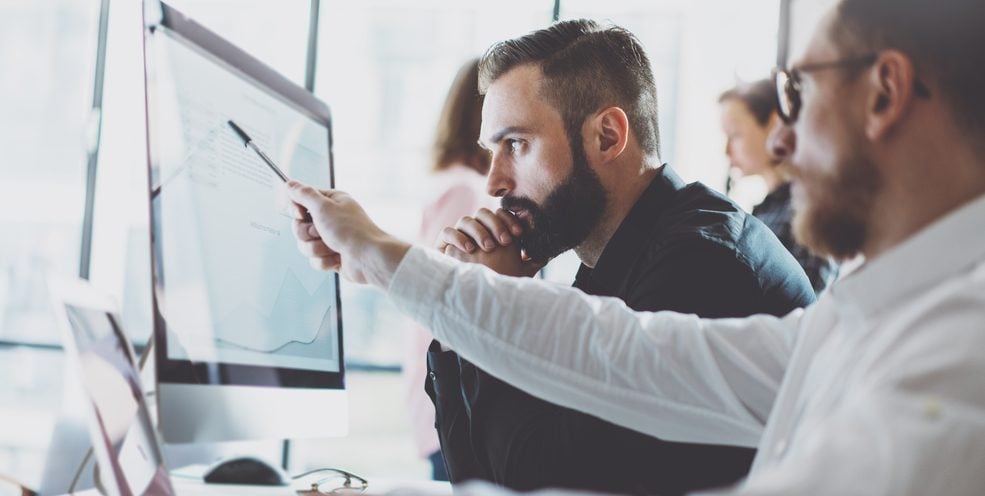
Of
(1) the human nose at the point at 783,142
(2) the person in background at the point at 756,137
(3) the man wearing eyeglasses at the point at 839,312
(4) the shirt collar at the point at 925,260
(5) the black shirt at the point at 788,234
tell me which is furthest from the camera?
(2) the person in background at the point at 756,137

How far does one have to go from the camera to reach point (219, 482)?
123cm

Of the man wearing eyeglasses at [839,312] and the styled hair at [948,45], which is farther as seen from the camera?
the styled hair at [948,45]

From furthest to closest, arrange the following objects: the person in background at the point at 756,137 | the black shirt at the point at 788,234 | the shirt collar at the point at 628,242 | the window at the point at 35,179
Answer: the window at the point at 35,179
the person in background at the point at 756,137
the black shirt at the point at 788,234
the shirt collar at the point at 628,242

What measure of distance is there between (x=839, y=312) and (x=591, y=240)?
903 millimetres

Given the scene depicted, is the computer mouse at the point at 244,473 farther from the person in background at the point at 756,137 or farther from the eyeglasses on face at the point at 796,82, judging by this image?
the person in background at the point at 756,137

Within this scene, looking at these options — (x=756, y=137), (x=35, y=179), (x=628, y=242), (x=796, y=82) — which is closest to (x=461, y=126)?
(x=756, y=137)

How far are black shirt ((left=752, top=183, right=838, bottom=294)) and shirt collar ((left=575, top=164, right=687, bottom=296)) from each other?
71 cm

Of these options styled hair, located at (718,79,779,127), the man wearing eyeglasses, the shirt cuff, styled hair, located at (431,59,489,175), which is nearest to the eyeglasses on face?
the man wearing eyeglasses

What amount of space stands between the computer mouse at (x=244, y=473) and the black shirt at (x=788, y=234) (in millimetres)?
1395

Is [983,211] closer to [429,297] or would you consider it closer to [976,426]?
[976,426]

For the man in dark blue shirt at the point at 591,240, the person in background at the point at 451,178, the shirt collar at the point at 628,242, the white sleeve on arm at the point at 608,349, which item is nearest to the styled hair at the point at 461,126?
the person in background at the point at 451,178

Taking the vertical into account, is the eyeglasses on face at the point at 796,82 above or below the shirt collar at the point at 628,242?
above

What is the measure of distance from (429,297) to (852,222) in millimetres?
423

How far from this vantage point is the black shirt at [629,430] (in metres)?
1.21
